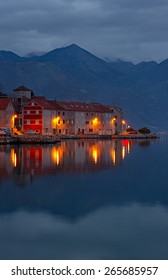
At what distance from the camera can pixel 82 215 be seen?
56.2 feet

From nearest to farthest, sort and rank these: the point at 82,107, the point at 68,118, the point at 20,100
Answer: the point at 20,100 < the point at 68,118 < the point at 82,107

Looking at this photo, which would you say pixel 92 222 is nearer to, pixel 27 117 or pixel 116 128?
pixel 27 117

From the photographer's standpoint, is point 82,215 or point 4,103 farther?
point 4,103

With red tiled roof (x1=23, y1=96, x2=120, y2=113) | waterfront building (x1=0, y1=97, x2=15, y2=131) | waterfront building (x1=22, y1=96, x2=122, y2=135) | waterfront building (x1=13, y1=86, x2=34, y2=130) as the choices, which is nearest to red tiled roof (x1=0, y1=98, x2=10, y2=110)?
waterfront building (x1=0, y1=97, x2=15, y2=131)

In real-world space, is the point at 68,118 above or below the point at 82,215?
above

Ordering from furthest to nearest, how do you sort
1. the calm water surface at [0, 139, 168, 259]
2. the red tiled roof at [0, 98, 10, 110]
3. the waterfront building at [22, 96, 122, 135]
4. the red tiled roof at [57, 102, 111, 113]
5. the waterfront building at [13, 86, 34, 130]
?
1. the red tiled roof at [57, 102, 111, 113]
2. the waterfront building at [13, 86, 34, 130]
3. the waterfront building at [22, 96, 122, 135]
4. the red tiled roof at [0, 98, 10, 110]
5. the calm water surface at [0, 139, 168, 259]

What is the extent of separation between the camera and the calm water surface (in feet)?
42.4

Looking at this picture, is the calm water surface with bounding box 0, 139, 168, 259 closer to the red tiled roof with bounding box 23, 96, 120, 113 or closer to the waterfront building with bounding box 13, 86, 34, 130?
the waterfront building with bounding box 13, 86, 34, 130

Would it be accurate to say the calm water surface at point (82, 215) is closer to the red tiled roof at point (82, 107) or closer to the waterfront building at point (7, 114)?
the waterfront building at point (7, 114)

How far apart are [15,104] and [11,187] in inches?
2821

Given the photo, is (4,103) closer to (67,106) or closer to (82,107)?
(67,106)

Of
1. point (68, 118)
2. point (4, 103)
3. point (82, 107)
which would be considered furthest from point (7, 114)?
point (82, 107)
